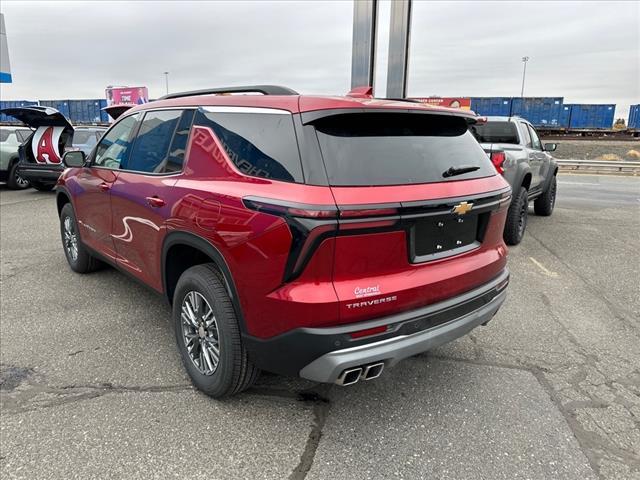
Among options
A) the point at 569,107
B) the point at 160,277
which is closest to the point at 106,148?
the point at 160,277

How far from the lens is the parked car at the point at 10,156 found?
11859 millimetres

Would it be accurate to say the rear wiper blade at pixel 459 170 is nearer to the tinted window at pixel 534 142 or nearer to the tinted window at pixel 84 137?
the tinted window at pixel 534 142

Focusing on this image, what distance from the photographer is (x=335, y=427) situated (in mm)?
2590

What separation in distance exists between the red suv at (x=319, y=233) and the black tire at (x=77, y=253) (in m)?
Answer: 2.14

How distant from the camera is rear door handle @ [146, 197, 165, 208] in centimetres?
302

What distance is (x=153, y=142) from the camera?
339 cm

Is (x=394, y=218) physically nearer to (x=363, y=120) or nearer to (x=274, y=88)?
(x=363, y=120)

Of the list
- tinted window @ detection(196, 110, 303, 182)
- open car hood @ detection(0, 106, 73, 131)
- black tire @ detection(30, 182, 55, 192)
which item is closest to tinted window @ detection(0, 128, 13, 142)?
black tire @ detection(30, 182, 55, 192)

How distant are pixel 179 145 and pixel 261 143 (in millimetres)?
839

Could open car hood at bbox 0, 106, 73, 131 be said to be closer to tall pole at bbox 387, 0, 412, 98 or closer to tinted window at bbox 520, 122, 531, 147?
tall pole at bbox 387, 0, 412, 98

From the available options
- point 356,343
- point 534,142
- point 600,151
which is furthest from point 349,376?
point 600,151

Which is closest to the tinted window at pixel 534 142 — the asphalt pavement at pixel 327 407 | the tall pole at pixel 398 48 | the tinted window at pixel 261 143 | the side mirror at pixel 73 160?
the tall pole at pixel 398 48

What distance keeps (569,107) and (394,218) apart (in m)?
45.5

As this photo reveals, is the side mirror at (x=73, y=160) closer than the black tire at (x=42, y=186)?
Yes
